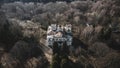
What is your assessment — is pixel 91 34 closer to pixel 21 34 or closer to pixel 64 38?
pixel 64 38

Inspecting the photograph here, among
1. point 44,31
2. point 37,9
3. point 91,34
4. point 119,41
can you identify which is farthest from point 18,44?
point 37,9

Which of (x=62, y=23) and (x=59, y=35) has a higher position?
(x=59, y=35)

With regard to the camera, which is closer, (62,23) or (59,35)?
(59,35)

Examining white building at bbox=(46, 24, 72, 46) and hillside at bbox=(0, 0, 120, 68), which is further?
white building at bbox=(46, 24, 72, 46)

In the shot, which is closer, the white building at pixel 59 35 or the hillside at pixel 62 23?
the hillside at pixel 62 23
